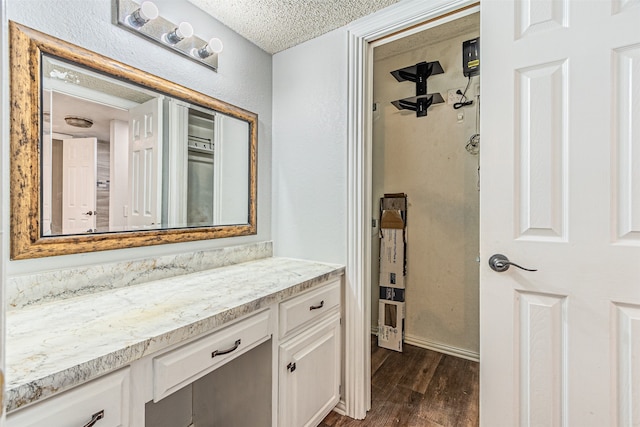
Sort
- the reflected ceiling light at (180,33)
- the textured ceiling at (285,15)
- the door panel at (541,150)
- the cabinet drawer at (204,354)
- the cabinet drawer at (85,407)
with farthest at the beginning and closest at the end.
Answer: the textured ceiling at (285,15) < the reflected ceiling light at (180,33) < the door panel at (541,150) < the cabinet drawer at (204,354) < the cabinet drawer at (85,407)

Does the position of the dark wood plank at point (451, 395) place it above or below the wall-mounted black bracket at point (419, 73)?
below

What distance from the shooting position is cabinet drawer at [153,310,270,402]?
2.82ft

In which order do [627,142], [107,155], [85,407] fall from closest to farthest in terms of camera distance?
[85,407] → [627,142] → [107,155]

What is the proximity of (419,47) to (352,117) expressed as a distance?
4.29 feet

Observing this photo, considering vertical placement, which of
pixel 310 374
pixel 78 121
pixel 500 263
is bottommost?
pixel 310 374

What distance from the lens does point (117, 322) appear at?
896mm

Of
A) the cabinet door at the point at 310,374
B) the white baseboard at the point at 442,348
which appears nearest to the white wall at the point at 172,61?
the cabinet door at the point at 310,374

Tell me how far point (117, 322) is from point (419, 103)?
2414 mm

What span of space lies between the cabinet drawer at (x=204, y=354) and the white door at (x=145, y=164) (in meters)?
0.69

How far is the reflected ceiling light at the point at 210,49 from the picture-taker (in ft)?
5.11

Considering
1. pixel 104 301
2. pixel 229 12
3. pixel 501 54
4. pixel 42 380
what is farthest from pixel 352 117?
pixel 42 380

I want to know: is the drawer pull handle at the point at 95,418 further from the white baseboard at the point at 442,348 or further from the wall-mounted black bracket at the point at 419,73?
the wall-mounted black bracket at the point at 419,73

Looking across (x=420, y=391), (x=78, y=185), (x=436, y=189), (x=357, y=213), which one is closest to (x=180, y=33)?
(x=78, y=185)

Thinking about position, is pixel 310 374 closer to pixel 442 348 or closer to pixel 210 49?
pixel 442 348
